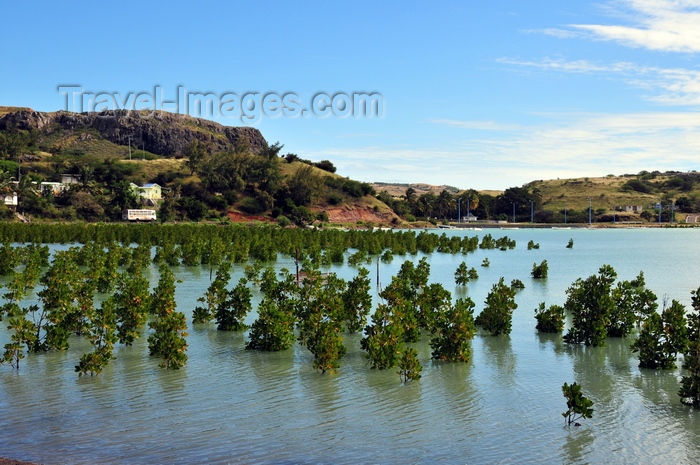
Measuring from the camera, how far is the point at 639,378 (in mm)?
17125

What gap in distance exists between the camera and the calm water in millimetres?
11625

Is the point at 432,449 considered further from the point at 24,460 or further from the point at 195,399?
the point at 24,460

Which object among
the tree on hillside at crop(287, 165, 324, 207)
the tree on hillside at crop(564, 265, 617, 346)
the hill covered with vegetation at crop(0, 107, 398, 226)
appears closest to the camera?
the tree on hillside at crop(564, 265, 617, 346)

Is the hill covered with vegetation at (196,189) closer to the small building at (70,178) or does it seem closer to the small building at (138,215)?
the small building at (70,178)

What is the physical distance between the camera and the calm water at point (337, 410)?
38.1 feet

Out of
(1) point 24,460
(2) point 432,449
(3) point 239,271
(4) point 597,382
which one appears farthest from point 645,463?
(3) point 239,271

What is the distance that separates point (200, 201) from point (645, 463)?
120328 mm

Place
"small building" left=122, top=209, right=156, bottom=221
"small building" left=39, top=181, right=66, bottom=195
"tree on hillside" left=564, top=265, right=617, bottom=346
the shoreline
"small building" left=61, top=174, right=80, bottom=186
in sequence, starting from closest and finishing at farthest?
1. the shoreline
2. "tree on hillside" left=564, top=265, right=617, bottom=346
3. "small building" left=122, top=209, right=156, bottom=221
4. "small building" left=39, top=181, right=66, bottom=195
5. "small building" left=61, top=174, right=80, bottom=186

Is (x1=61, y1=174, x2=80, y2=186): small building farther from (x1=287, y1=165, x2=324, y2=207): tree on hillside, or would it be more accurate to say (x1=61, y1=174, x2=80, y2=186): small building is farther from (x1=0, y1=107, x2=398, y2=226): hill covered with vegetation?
(x1=287, y1=165, x2=324, y2=207): tree on hillside

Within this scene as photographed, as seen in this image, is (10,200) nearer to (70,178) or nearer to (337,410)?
(70,178)

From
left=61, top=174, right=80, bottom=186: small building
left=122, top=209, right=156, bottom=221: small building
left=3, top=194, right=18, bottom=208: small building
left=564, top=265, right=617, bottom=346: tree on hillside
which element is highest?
left=61, top=174, right=80, bottom=186: small building

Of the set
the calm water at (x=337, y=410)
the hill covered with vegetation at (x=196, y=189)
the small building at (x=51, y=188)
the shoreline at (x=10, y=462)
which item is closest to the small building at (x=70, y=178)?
the hill covered with vegetation at (x=196, y=189)

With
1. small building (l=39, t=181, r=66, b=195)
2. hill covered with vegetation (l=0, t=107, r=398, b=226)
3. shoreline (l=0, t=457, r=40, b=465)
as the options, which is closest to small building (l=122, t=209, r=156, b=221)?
hill covered with vegetation (l=0, t=107, r=398, b=226)

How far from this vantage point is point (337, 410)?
13961mm
